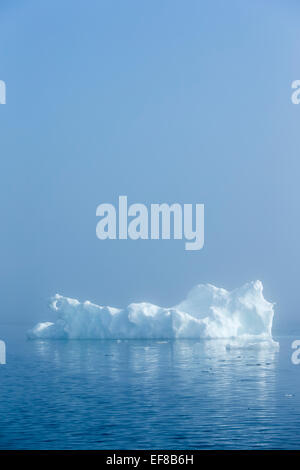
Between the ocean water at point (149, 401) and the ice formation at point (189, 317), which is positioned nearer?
the ocean water at point (149, 401)

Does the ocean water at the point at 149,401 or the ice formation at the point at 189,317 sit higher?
the ice formation at the point at 189,317

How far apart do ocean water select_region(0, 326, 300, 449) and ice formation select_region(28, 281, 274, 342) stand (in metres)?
1.43

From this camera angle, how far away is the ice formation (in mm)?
20734

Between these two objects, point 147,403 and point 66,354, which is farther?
point 66,354

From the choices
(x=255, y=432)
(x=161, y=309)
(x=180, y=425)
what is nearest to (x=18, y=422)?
(x=180, y=425)

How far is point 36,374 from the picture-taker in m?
14.9

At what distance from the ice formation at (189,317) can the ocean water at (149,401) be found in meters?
1.43

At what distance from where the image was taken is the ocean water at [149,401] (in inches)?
348

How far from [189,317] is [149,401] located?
30.8 feet

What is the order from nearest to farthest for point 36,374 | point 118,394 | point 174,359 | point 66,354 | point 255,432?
point 255,432
point 118,394
point 36,374
point 174,359
point 66,354

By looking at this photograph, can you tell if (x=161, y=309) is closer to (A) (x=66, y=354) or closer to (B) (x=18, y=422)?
(A) (x=66, y=354)

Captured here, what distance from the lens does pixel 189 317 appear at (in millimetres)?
20938
